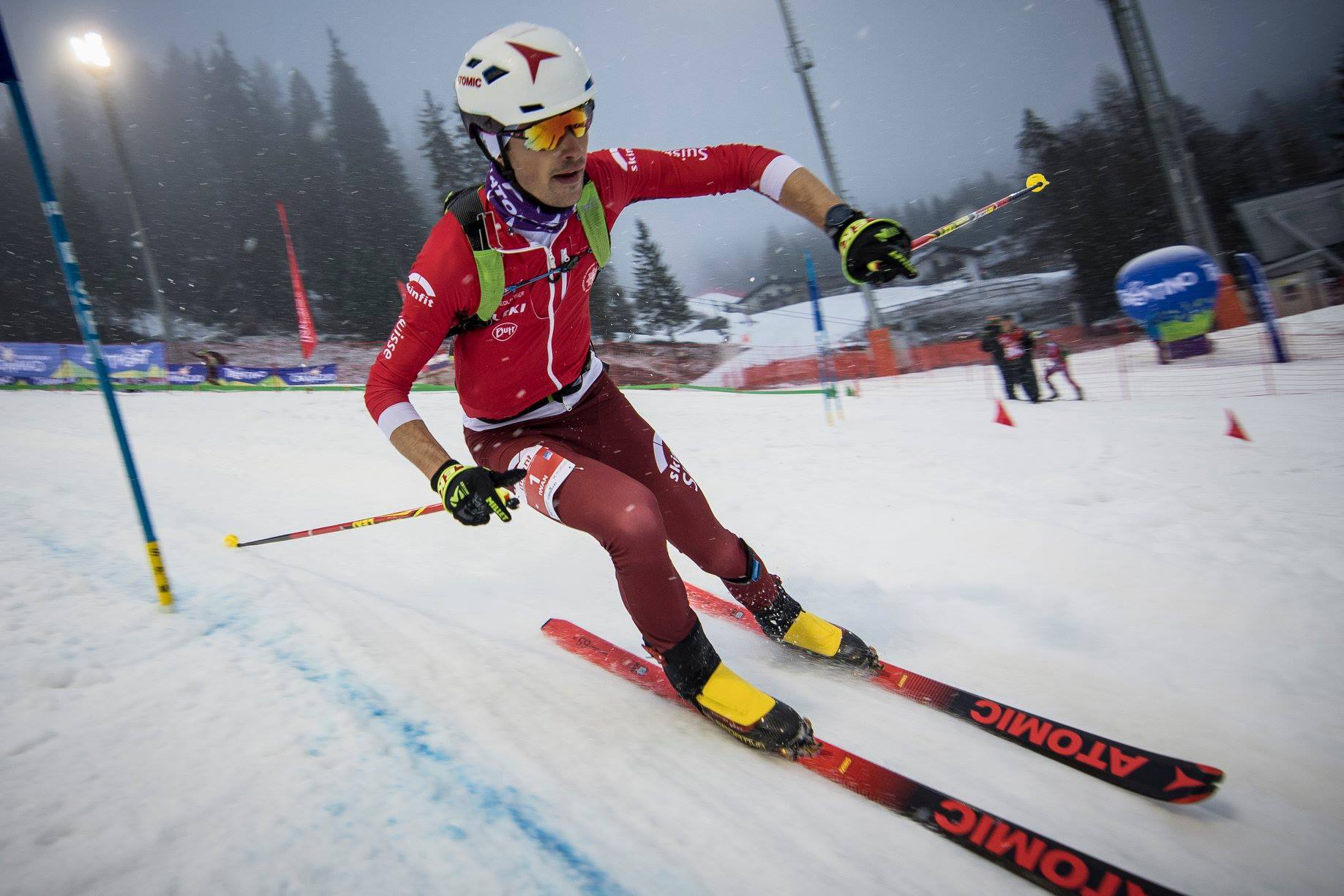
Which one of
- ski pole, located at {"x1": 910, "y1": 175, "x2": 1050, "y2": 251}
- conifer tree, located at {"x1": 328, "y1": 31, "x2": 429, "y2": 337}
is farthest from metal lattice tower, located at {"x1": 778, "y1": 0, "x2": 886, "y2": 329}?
conifer tree, located at {"x1": 328, "y1": 31, "x2": 429, "y2": 337}

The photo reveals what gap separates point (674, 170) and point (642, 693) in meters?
2.11

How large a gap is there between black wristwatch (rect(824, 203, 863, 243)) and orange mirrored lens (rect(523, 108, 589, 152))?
925mm

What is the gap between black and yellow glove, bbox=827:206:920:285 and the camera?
2.14 metres

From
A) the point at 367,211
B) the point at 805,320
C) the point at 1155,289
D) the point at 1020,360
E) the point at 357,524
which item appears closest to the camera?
the point at 357,524

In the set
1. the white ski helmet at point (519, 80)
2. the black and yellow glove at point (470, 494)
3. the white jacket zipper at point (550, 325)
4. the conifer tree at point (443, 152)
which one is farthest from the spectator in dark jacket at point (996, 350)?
the conifer tree at point (443, 152)

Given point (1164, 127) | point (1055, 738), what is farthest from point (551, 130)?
point (1164, 127)

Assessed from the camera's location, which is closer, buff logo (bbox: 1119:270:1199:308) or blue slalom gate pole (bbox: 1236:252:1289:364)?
blue slalom gate pole (bbox: 1236:252:1289:364)

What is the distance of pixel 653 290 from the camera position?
30.4m

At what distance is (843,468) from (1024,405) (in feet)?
14.4

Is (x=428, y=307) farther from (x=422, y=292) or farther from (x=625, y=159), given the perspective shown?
(x=625, y=159)

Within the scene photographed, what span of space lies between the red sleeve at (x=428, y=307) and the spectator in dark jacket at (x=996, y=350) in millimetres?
9762

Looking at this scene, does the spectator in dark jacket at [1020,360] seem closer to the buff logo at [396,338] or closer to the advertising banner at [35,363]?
the buff logo at [396,338]

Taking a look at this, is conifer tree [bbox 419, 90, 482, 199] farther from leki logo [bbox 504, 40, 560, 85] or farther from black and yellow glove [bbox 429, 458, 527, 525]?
black and yellow glove [bbox 429, 458, 527, 525]

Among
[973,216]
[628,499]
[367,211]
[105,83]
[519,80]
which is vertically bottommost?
[628,499]
